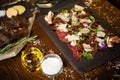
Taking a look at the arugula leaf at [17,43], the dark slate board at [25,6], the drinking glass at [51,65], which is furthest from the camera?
the dark slate board at [25,6]

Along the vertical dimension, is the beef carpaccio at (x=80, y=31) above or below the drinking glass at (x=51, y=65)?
above

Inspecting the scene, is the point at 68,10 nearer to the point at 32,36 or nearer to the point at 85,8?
the point at 85,8

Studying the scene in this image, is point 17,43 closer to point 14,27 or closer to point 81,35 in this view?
point 14,27

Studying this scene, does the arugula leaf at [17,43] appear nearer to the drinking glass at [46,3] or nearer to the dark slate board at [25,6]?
the dark slate board at [25,6]

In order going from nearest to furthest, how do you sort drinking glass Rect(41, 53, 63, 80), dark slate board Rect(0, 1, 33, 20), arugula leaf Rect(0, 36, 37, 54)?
drinking glass Rect(41, 53, 63, 80) < arugula leaf Rect(0, 36, 37, 54) < dark slate board Rect(0, 1, 33, 20)

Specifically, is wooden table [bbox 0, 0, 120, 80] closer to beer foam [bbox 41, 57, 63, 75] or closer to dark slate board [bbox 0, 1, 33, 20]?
beer foam [bbox 41, 57, 63, 75]

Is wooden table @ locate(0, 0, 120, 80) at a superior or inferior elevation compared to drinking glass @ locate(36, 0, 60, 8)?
inferior

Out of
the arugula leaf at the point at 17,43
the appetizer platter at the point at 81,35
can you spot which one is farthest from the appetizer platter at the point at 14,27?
the appetizer platter at the point at 81,35

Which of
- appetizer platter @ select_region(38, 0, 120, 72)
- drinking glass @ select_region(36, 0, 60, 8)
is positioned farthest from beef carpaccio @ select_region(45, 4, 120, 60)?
drinking glass @ select_region(36, 0, 60, 8)
